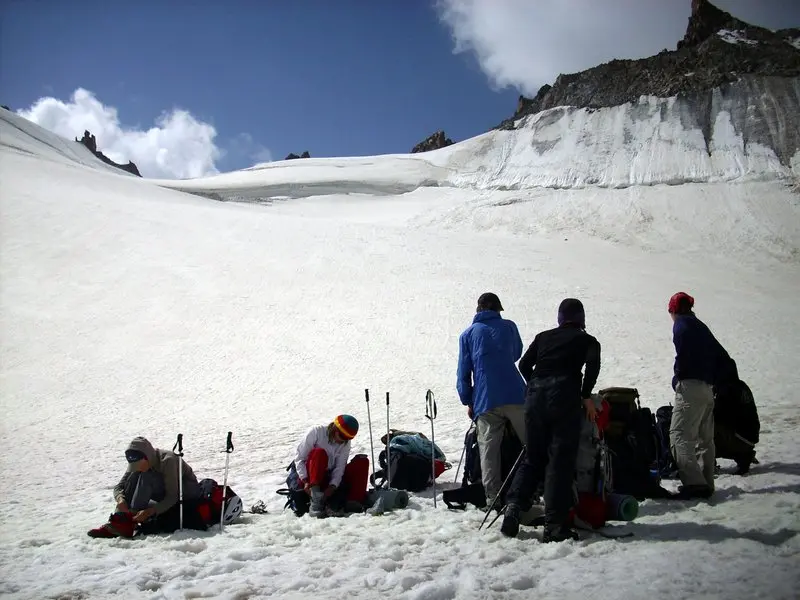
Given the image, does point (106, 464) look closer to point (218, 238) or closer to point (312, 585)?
point (312, 585)

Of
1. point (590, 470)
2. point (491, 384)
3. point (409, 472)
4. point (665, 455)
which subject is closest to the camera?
point (590, 470)

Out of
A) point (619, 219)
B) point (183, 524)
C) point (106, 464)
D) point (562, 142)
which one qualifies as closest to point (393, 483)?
point (183, 524)

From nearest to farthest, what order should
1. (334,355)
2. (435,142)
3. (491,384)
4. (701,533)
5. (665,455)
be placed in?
(701,533) < (491,384) < (665,455) < (334,355) < (435,142)

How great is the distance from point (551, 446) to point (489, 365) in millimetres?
1081

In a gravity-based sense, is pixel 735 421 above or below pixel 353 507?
above

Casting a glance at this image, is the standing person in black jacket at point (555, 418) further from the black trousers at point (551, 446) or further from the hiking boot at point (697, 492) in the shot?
the hiking boot at point (697, 492)

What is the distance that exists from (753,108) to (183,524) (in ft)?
159

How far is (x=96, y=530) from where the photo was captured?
5.04 m

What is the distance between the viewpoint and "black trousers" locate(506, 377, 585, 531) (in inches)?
162

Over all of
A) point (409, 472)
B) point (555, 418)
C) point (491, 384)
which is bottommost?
point (409, 472)

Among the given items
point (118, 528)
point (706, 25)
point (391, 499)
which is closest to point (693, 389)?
point (391, 499)

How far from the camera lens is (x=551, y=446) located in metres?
4.24

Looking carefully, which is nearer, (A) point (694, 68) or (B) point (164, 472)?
(B) point (164, 472)

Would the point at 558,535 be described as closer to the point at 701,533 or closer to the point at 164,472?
the point at 701,533
